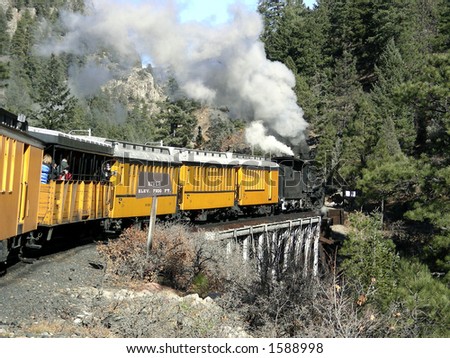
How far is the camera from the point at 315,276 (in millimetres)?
9016

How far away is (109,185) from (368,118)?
117ft

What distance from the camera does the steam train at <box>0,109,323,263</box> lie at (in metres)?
10.2

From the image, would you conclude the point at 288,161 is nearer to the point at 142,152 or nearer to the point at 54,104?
the point at 142,152

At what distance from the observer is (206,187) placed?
2231 cm

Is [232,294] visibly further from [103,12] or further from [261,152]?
[261,152]

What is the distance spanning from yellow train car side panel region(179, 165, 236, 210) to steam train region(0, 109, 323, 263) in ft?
0.12

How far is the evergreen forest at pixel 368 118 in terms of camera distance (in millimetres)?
16219

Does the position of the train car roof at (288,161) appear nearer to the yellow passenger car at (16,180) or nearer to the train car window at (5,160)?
the yellow passenger car at (16,180)

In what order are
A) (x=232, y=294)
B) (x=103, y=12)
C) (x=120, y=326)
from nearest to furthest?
(x=120, y=326)
(x=232, y=294)
(x=103, y=12)

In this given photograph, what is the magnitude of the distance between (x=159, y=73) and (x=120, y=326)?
25.5 m

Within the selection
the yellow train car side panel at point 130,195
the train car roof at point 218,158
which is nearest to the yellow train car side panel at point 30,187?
the yellow train car side panel at point 130,195

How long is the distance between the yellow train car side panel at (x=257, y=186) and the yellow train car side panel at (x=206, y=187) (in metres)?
0.73

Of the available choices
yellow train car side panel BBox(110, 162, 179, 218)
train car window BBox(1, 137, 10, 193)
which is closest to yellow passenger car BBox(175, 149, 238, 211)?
yellow train car side panel BBox(110, 162, 179, 218)

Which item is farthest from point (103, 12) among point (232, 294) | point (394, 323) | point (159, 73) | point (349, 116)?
point (349, 116)
